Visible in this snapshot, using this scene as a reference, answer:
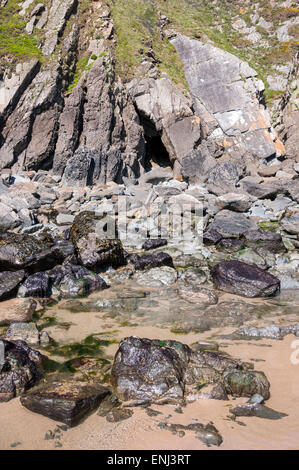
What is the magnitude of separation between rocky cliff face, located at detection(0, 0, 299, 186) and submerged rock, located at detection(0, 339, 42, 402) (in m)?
14.6

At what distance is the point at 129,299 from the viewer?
7520 millimetres

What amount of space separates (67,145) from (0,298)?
14.5m

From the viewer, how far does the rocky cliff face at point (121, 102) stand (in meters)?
19.9

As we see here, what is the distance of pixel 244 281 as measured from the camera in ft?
25.6

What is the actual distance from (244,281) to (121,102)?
17153 millimetres

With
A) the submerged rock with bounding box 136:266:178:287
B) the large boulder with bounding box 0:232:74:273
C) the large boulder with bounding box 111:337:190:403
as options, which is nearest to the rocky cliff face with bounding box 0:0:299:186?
the large boulder with bounding box 0:232:74:273

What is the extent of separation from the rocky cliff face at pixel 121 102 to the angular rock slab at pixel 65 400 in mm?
15528

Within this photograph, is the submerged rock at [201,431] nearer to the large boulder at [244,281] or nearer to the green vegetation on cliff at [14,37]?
the large boulder at [244,281]

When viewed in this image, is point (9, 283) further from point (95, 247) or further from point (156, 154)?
point (156, 154)

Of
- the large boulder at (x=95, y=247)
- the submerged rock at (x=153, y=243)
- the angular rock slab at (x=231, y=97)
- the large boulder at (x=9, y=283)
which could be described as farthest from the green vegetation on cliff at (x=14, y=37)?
the large boulder at (x=9, y=283)

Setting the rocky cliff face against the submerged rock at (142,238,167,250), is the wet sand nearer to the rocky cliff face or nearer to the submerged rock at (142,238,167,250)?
the submerged rock at (142,238,167,250)

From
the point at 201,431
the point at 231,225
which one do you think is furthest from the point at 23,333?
the point at 231,225

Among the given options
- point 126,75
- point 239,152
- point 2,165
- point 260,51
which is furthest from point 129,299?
point 260,51

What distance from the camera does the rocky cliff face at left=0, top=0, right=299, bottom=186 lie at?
19.9 meters
